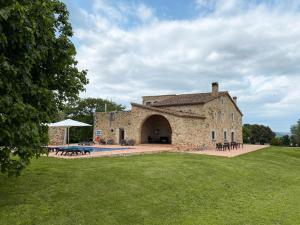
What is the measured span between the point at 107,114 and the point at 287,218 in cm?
2676

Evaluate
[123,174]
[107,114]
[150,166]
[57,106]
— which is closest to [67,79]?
[57,106]

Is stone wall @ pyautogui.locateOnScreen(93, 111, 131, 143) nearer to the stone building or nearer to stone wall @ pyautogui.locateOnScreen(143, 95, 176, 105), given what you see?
the stone building

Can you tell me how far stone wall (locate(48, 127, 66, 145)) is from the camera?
29.7 meters

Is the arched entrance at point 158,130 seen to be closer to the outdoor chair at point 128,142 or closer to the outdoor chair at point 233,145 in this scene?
the outdoor chair at point 128,142

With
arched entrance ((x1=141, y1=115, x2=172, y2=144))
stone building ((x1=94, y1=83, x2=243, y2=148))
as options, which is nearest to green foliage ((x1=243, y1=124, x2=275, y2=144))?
stone building ((x1=94, y1=83, x2=243, y2=148))

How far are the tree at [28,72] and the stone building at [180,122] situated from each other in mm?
18089

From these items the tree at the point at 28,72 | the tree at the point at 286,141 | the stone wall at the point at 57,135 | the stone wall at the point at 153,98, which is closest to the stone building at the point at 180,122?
the stone wall at the point at 57,135

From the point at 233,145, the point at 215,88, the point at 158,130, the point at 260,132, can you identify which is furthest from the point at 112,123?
the point at 260,132

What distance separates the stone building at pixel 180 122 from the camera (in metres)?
25.5

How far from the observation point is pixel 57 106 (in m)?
8.23

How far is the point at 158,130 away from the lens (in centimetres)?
3431

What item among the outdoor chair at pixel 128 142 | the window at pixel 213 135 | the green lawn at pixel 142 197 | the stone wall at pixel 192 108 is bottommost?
the green lawn at pixel 142 197

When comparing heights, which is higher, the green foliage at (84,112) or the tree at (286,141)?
the green foliage at (84,112)

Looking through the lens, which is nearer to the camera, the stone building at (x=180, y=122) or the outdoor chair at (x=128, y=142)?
the stone building at (x=180, y=122)
